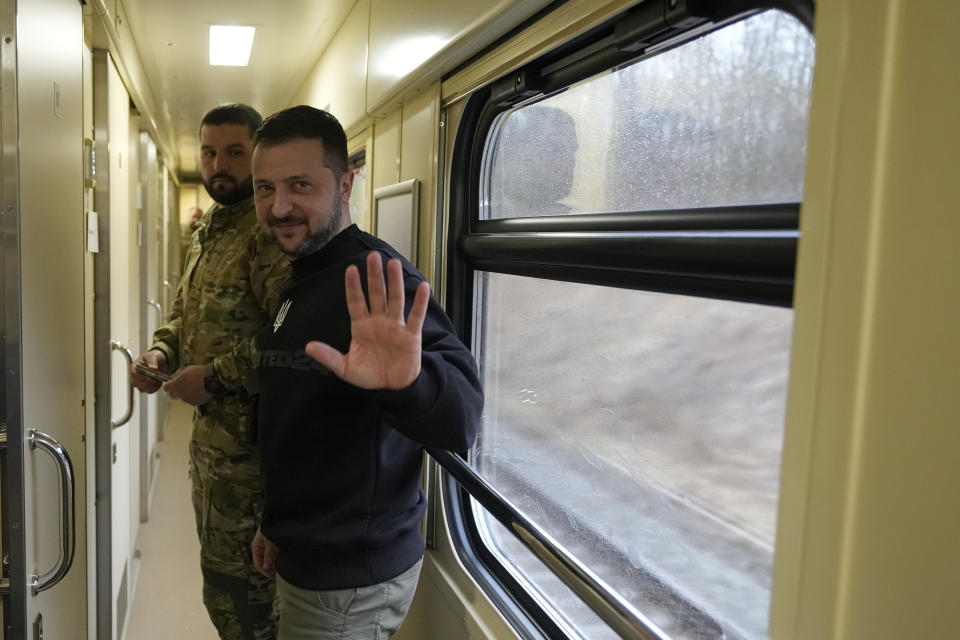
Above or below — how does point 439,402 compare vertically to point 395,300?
below

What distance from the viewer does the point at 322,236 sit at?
166cm

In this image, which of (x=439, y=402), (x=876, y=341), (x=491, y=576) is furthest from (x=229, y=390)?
(x=876, y=341)

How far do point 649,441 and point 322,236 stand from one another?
863 millimetres

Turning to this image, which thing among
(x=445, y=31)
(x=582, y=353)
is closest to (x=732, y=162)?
(x=582, y=353)

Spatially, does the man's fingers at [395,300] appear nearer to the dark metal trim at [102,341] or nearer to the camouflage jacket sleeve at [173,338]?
the camouflage jacket sleeve at [173,338]

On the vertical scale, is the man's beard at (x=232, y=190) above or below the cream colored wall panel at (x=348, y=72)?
below

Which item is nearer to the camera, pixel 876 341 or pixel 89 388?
pixel 876 341

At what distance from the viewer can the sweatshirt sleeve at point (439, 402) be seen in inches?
47.0

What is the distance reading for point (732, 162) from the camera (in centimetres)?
109

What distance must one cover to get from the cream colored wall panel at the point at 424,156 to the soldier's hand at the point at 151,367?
0.92 metres

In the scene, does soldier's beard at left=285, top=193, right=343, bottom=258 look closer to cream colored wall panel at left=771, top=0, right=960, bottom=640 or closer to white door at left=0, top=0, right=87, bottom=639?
white door at left=0, top=0, right=87, bottom=639

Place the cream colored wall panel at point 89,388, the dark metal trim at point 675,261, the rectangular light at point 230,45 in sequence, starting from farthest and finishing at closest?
the rectangular light at point 230,45, the cream colored wall panel at point 89,388, the dark metal trim at point 675,261

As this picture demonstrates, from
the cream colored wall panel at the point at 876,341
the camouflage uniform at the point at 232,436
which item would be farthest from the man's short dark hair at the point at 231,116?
the cream colored wall panel at the point at 876,341

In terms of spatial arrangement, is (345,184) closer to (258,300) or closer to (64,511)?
(258,300)
